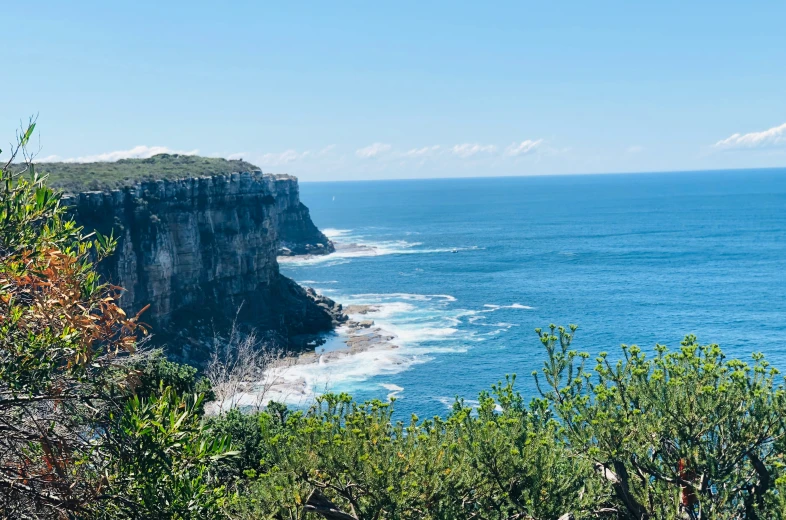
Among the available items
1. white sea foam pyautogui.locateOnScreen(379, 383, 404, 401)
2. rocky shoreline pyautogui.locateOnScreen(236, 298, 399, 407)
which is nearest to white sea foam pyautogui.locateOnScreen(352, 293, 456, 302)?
rocky shoreline pyautogui.locateOnScreen(236, 298, 399, 407)

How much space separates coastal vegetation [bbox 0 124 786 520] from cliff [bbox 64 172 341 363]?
1943 inches

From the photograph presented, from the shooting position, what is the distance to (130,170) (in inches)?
3388

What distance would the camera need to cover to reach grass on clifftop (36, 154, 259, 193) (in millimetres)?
70450

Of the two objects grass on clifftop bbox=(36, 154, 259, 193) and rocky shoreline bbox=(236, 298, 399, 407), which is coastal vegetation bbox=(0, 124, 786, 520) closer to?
rocky shoreline bbox=(236, 298, 399, 407)

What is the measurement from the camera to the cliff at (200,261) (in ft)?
226

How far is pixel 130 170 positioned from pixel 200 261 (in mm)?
16237

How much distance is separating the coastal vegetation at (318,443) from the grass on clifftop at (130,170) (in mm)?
55313

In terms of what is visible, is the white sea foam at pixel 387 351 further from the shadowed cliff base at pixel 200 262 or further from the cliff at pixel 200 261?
the cliff at pixel 200 261

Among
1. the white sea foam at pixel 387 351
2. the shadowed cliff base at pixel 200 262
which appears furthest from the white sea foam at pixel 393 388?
the shadowed cliff base at pixel 200 262

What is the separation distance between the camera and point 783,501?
1345cm

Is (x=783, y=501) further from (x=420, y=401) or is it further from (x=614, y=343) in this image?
(x=614, y=343)

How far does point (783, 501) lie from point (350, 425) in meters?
Answer: 9.27

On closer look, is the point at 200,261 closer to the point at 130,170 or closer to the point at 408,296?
the point at 130,170

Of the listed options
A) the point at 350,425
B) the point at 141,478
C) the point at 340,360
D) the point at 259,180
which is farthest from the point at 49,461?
the point at 259,180
